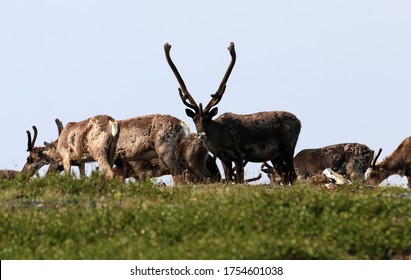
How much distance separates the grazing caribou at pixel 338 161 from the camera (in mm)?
32844

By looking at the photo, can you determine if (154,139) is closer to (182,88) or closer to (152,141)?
(152,141)

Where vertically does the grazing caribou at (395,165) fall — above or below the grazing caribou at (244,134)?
below

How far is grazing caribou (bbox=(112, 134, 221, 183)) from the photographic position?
29312 mm

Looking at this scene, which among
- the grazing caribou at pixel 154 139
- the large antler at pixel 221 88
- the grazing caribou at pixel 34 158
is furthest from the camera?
the grazing caribou at pixel 34 158

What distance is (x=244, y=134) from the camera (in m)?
27.3

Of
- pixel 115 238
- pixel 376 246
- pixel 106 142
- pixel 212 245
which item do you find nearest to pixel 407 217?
pixel 376 246

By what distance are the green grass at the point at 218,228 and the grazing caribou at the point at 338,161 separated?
16.6 metres

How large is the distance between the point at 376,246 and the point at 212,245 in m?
2.39

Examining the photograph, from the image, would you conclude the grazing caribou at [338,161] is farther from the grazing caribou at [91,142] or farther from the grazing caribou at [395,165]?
the grazing caribou at [91,142]

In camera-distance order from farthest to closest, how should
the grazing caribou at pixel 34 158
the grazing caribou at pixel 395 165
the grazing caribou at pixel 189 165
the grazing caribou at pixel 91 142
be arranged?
the grazing caribou at pixel 395 165, the grazing caribou at pixel 34 158, the grazing caribou at pixel 189 165, the grazing caribou at pixel 91 142

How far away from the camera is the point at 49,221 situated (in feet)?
50.3

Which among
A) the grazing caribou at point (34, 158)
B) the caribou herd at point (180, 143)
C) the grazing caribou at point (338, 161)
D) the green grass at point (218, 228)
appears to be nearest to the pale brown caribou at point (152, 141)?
the caribou herd at point (180, 143)

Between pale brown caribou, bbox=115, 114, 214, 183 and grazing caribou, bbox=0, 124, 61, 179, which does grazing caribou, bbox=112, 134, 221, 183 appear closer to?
pale brown caribou, bbox=115, 114, 214, 183

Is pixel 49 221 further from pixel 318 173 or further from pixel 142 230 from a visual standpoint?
pixel 318 173
